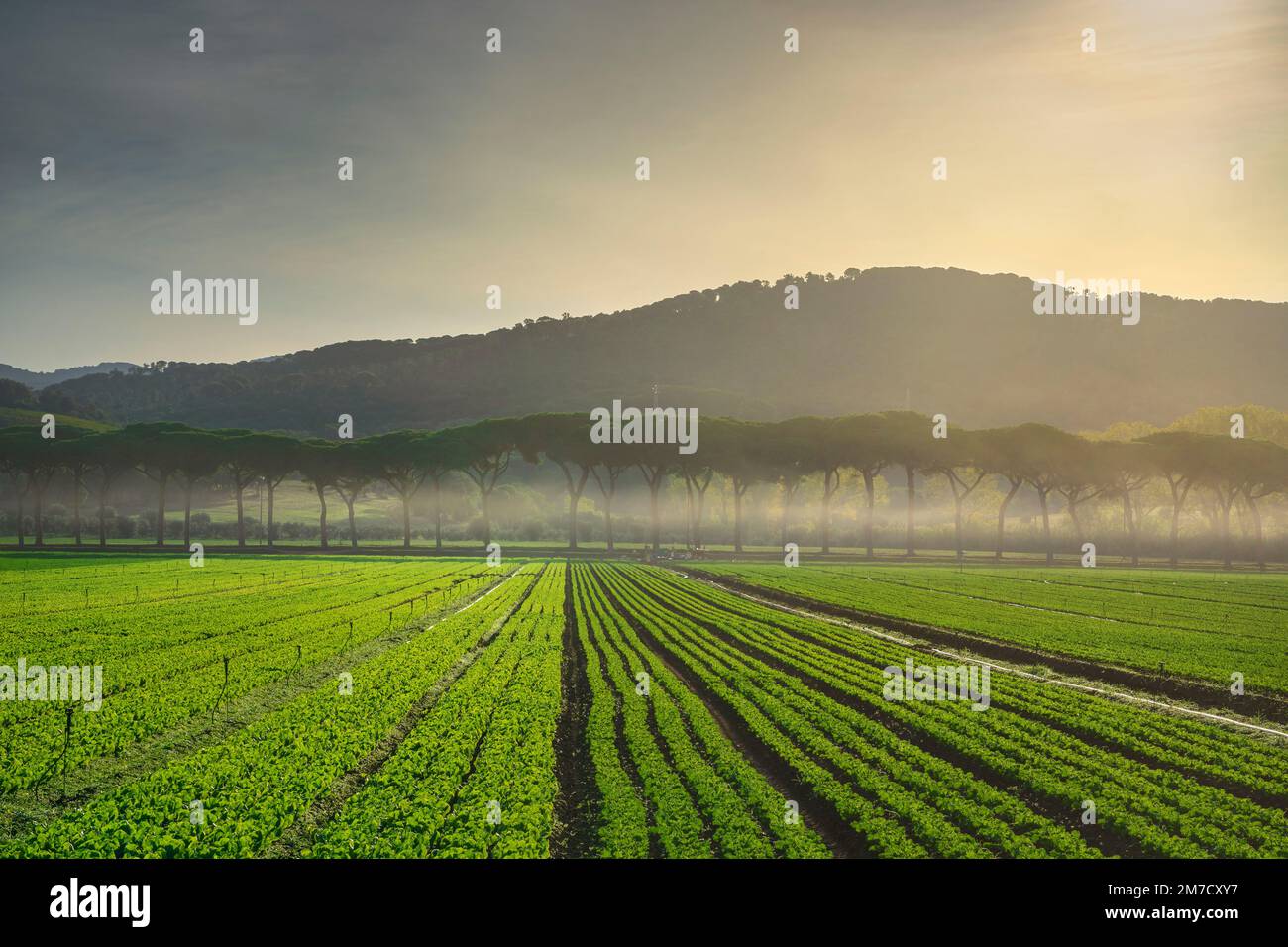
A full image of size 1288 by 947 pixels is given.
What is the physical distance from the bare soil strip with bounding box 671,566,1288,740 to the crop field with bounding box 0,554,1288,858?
1.00 m

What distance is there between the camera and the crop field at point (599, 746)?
50.4 ft

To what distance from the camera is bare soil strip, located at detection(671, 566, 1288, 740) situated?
1057 inches

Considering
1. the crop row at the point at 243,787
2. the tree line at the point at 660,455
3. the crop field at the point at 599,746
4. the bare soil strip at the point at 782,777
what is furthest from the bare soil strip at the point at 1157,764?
Answer: the tree line at the point at 660,455

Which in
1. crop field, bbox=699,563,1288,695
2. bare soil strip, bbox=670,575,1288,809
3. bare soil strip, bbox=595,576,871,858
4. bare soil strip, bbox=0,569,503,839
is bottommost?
crop field, bbox=699,563,1288,695

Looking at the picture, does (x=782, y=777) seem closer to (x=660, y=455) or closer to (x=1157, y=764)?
(x=1157, y=764)

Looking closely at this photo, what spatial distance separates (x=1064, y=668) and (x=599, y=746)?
22316mm

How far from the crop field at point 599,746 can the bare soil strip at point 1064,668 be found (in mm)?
996

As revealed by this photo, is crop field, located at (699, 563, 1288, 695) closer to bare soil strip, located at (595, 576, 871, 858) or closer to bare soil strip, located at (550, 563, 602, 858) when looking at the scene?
bare soil strip, located at (595, 576, 871, 858)

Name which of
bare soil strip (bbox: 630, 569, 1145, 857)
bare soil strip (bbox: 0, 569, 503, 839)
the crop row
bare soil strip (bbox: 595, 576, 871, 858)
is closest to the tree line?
bare soil strip (bbox: 630, 569, 1145, 857)

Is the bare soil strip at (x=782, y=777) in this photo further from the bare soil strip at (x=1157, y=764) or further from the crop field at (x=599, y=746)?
the bare soil strip at (x=1157, y=764)

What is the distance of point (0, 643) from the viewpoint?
3469 centimetres

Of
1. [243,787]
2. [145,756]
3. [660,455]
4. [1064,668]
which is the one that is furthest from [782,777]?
[660,455]
